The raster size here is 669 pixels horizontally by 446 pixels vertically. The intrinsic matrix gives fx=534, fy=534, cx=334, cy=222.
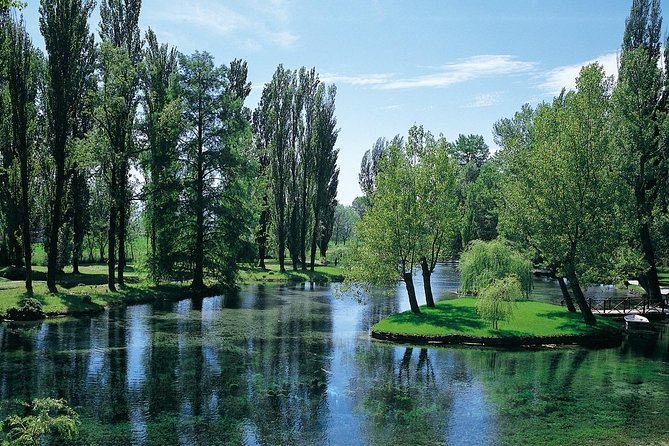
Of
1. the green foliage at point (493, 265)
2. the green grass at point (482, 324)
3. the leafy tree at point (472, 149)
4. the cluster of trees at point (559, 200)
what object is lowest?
the green grass at point (482, 324)

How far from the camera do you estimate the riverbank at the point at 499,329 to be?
33.2m

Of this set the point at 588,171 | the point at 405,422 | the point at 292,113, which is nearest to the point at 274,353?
the point at 405,422

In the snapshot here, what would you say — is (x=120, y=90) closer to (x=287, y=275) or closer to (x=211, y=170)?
(x=211, y=170)

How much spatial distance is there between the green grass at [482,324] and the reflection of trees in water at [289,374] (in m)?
5.45

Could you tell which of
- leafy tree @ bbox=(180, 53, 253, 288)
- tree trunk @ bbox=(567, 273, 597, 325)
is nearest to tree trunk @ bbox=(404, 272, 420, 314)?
tree trunk @ bbox=(567, 273, 597, 325)

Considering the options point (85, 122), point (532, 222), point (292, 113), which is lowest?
point (532, 222)

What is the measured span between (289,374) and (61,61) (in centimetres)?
3465

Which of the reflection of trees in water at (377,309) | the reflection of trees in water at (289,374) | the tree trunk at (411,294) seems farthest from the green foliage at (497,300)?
the reflection of trees in water at (289,374)

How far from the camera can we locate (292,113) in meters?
82.4

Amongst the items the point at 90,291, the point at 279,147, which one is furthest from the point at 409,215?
the point at 279,147

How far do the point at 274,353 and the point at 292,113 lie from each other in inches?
2272

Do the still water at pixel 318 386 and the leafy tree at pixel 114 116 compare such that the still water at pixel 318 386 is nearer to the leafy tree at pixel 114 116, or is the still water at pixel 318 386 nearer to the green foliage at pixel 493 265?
the green foliage at pixel 493 265

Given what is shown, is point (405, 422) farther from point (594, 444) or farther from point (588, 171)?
point (588, 171)

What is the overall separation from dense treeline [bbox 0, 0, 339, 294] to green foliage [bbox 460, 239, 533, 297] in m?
22.9
